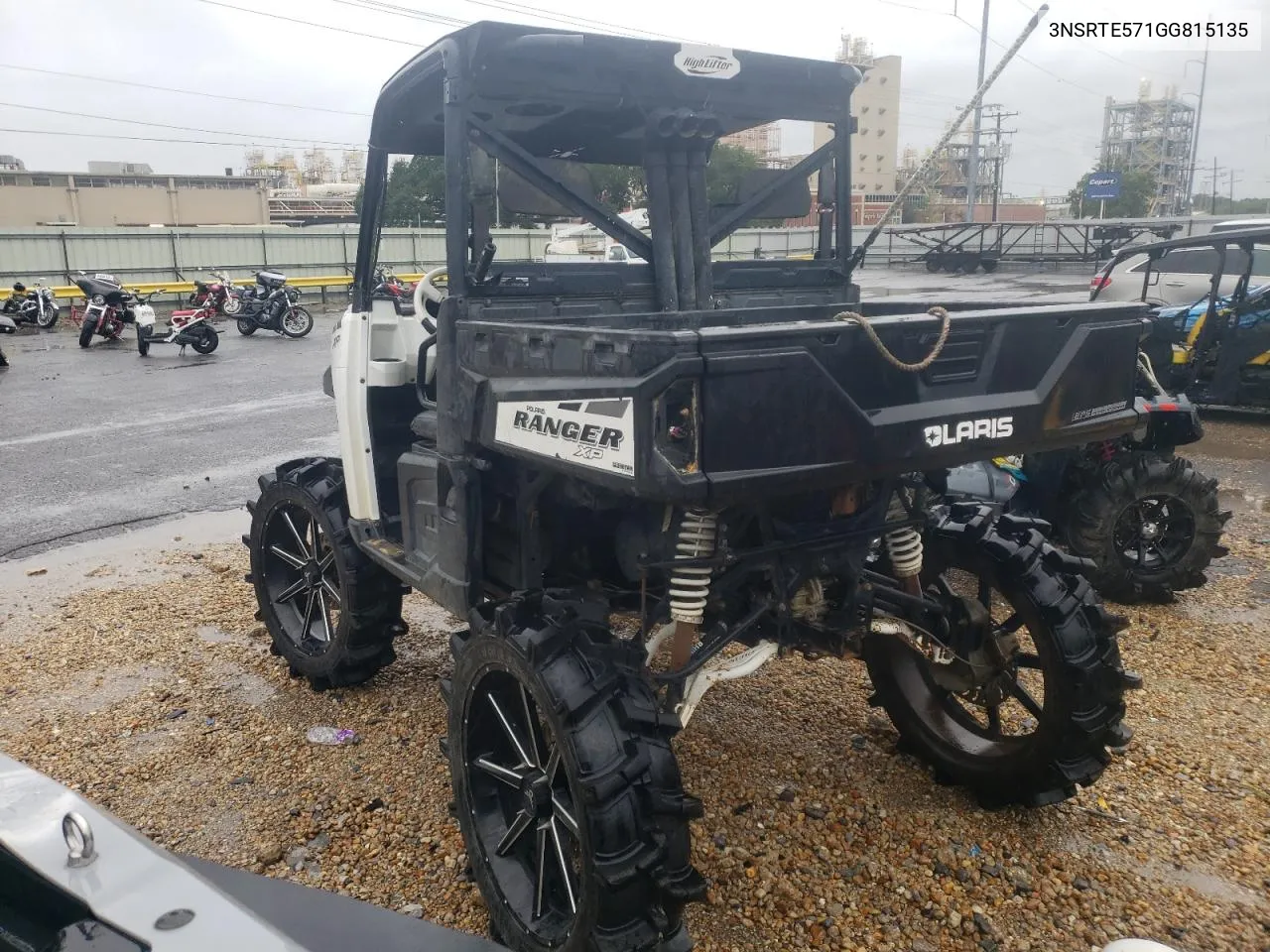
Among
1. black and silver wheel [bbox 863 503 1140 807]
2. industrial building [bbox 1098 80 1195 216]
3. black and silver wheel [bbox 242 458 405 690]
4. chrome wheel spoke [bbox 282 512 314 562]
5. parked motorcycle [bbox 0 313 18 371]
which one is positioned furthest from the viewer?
industrial building [bbox 1098 80 1195 216]

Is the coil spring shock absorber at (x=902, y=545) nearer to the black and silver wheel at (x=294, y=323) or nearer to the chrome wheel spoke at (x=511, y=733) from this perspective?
the chrome wheel spoke at (x=511, y=733)

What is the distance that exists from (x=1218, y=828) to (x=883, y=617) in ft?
4.54

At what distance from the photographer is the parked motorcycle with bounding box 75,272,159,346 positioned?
18.3 m

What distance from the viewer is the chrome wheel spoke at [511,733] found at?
9.68 ft

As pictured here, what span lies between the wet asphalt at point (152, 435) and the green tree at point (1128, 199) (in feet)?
176

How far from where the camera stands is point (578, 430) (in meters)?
2.54

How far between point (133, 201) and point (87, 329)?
38919 millimetres

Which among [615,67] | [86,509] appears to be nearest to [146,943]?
[615,67]

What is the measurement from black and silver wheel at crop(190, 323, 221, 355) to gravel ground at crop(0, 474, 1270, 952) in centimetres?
1318

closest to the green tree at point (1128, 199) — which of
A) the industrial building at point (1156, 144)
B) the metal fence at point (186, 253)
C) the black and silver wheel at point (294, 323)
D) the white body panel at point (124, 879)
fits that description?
the industrial building at point (1156, 144)

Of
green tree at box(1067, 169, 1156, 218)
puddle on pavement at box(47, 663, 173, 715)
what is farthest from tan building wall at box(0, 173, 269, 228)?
puddle on pavement at box(47, 663, 173, 715)

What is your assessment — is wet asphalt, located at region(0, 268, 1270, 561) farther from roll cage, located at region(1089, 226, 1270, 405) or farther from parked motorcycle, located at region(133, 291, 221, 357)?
roll cage, located at region(1089, 226, 1270, 405)

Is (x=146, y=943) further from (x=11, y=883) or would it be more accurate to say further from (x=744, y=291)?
(x=744, y=291)

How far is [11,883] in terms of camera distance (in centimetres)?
166
